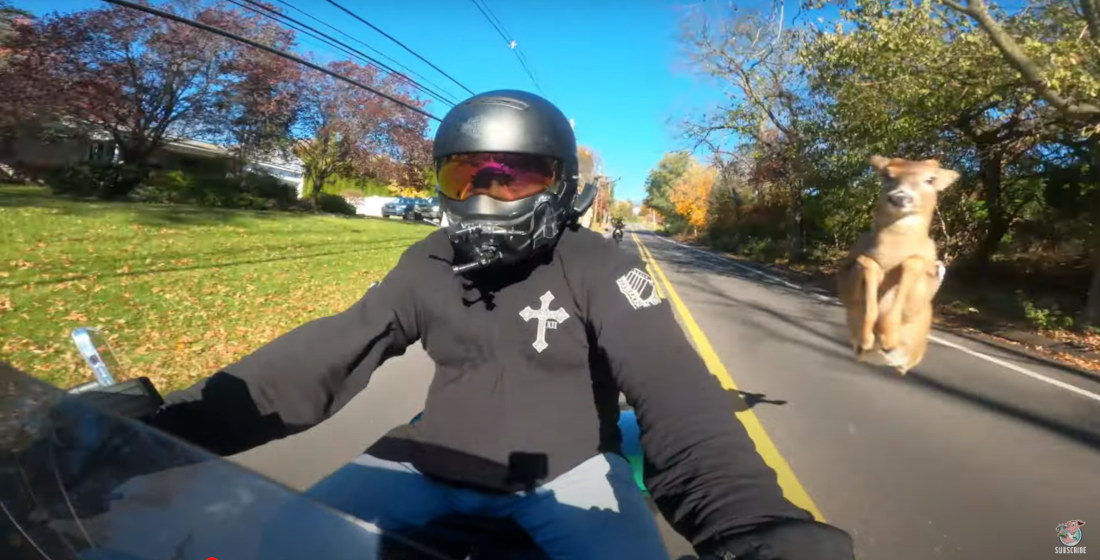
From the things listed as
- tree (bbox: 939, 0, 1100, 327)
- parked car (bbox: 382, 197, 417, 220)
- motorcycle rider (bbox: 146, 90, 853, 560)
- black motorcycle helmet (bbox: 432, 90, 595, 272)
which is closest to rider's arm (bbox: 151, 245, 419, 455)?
motorcycle rider (bbox: 146, 90, 853, 560)

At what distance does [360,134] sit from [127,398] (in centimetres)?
2692

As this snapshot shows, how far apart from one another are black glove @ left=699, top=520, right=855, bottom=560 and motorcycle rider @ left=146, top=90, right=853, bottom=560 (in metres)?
0.29

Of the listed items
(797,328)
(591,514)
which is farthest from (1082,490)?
(797,328)

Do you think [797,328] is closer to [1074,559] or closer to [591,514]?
[1074,559]

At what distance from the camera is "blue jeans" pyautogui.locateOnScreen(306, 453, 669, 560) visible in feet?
5.12

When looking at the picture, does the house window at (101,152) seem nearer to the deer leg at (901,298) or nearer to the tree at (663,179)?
the deer leg at (901,298)

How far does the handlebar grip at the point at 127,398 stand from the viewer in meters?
1.52

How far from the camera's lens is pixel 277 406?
1.86 meters

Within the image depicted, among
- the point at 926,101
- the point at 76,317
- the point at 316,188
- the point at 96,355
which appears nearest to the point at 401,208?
the point at 316,188

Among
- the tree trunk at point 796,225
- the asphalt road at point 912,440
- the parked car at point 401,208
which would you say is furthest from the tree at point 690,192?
the tree trunk at point 796,225

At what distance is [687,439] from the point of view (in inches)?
60.0

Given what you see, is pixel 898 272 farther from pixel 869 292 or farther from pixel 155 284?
pixel 155 284

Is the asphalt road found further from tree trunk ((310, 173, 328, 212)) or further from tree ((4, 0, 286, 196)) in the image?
tree trunk ((310, 173, 328, 212))

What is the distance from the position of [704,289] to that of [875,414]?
1035 centimetres
